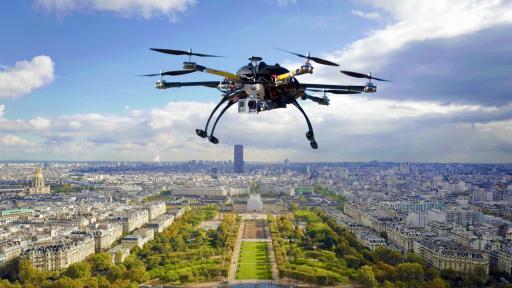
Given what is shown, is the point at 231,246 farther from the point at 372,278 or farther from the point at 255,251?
the point at 372,278

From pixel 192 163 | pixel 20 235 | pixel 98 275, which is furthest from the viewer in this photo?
pixel 192 163

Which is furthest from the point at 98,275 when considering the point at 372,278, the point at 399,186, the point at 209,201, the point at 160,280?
the point at 399,186

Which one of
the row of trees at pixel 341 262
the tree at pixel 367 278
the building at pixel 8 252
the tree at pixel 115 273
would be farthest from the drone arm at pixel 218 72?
the building at pixel 8 252

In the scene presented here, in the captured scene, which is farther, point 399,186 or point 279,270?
point 399,186

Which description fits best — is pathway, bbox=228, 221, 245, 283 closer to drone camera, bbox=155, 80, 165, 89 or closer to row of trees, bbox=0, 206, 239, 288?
row of trees, bbox=0, 206, 239, 288

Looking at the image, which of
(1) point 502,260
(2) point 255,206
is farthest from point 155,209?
(1) point 502,260

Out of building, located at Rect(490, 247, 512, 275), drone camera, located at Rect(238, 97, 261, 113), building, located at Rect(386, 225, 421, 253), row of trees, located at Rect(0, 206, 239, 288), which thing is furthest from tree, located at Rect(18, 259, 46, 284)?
building, located at Rect(490, 247, 512, 275)
